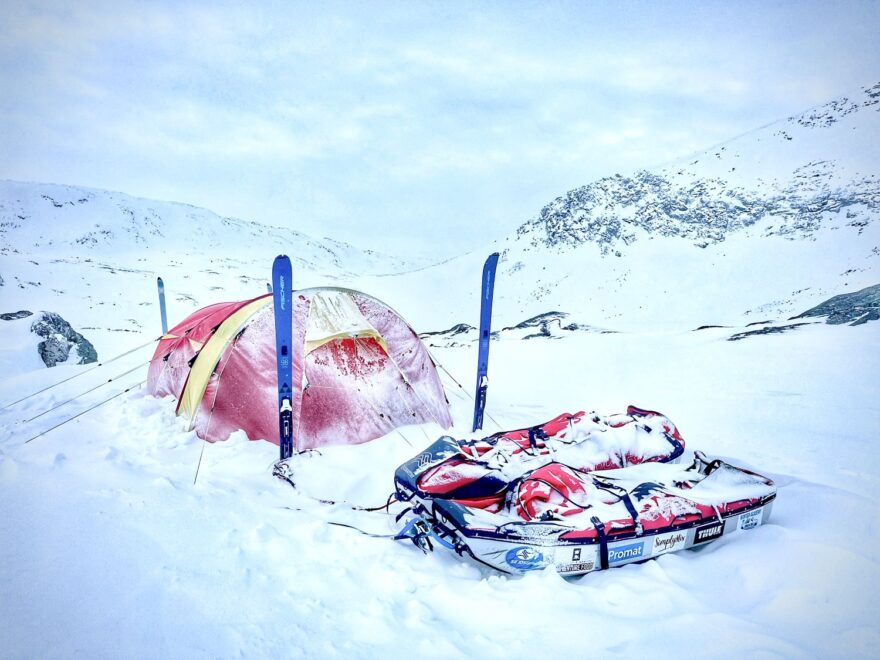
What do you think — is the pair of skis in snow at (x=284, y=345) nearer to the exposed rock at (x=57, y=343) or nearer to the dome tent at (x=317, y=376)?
the dome tent at (x=317, y=376)

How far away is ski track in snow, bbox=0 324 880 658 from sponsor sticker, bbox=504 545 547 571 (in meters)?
0.09

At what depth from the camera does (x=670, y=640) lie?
8.51 feet

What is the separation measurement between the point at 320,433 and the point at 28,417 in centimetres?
410

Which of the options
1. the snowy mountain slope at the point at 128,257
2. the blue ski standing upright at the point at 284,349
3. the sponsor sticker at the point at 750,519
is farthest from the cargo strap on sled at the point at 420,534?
the snowy mountain slope at the point at 128,257

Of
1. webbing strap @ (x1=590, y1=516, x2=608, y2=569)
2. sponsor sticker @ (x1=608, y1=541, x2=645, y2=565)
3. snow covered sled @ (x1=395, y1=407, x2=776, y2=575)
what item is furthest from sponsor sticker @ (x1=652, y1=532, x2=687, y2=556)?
webbing strap @ (x1=590, y1=516, x2=608, y2=569)

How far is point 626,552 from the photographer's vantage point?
11.1ft

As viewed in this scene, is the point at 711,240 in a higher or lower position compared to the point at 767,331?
higher

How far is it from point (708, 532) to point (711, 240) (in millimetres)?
33106

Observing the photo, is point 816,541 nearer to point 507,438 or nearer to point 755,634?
point 755,634

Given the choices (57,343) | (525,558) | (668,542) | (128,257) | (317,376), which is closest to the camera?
(525,558)

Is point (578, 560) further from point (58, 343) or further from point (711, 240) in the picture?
point (711, 240)

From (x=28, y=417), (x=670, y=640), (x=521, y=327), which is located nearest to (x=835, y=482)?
(x=670, y=640)

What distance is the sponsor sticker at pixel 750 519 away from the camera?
148 inches

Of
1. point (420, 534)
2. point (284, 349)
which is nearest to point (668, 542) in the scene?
point (420, 534)
